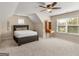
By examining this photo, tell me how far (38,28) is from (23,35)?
2.71 ft

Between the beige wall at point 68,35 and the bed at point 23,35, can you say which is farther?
the beige wall at point 68,35

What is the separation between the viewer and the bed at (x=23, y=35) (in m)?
2.98

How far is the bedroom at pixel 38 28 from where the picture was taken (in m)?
3.00

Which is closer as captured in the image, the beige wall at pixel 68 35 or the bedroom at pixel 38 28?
the bedroom at pixel 38 28

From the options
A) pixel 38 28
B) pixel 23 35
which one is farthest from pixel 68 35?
pixel 23 35

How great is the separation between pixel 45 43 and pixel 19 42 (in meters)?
1.16

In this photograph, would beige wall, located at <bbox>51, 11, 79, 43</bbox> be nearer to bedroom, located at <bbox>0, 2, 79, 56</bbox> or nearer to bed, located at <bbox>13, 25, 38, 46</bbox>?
bedroom, located at <bbox>0, 2, 79, 56</bbox>

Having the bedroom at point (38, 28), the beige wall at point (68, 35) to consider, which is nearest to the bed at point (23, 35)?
the bedroom at point (38, 28)

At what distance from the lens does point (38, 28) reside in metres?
3.10

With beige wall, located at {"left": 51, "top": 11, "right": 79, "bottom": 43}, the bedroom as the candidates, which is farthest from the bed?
beige wall, located at {"left": 51, "top": 11, "right": 79, "bottom": 43}

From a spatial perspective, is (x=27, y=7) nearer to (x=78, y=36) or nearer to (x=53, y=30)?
(x=53, y=30)

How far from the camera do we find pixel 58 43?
4.05 metres

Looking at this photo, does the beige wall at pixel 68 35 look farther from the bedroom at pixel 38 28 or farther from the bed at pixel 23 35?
the bed at pixel 23 35

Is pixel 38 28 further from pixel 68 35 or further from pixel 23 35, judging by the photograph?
pixel 68 35
